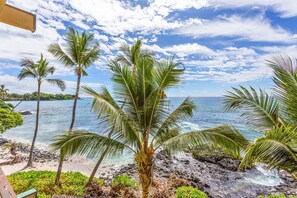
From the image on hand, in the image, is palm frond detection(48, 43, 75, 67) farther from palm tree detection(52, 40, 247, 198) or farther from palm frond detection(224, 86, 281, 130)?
palm frond detection(224, 86, 281, 130)

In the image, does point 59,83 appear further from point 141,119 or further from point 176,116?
point 176,116

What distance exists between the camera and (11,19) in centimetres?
191

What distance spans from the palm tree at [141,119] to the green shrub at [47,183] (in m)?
4.25

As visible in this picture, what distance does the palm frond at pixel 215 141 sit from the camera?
16.2 feet

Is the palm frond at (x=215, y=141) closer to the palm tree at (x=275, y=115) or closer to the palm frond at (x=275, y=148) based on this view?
the palm tree at (x=275, y=115)

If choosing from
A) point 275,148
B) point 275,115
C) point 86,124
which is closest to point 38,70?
point 275,115

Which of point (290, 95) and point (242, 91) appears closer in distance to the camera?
point (290, 95)

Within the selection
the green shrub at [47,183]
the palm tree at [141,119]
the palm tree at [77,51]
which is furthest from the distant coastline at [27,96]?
the palm tree at [141,119]

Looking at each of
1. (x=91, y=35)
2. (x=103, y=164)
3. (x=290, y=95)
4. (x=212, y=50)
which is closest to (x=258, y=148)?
(x=290, y=95)

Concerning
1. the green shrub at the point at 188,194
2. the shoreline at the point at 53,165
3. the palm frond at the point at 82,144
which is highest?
the palm frond at the point at 82,144

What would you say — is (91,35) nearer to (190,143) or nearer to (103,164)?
(190,143)

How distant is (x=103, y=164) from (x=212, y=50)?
28871 mm

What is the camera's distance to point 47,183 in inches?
391

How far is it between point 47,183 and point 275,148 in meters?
9.61
